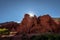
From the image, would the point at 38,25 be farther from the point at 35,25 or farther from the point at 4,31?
the point at 4,31

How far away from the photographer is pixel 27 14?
43.3 ft

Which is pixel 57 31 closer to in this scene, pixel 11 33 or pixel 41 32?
pixel 41 32

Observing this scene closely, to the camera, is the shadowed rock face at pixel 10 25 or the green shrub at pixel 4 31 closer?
the green shrub at pixel 4 31

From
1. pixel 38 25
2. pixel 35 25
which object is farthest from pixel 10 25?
pixel 38 25

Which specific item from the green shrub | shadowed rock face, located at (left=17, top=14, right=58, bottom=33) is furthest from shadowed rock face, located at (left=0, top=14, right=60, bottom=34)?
the green shrub

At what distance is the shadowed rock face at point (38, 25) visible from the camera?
1273 centimetres

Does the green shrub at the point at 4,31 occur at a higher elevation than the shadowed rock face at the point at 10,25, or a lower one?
lower

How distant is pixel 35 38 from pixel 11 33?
1919 mm

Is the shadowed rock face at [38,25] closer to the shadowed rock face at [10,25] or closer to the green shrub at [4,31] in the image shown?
the shadowed rock face at [10,25]

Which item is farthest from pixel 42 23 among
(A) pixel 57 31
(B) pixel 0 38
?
(B) pixel 0 38

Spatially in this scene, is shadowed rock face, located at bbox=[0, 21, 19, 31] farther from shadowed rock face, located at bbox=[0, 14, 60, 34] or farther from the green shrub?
the green shrub

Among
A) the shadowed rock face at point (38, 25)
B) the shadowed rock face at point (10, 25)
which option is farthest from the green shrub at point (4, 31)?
the shadowed rock face at point (38, 25)

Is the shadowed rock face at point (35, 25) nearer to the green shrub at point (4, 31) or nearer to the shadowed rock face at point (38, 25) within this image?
the shadowed rock face at point (38, 25)

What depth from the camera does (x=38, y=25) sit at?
12938mm
